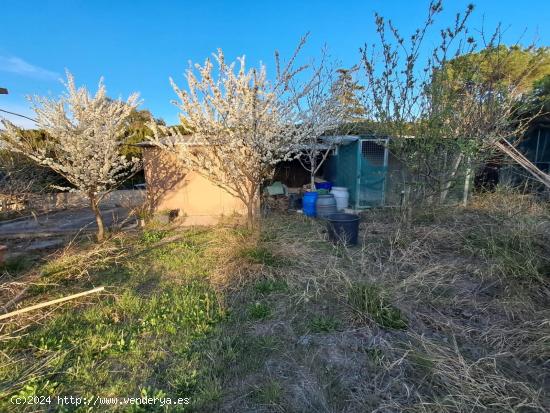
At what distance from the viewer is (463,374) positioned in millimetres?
1795

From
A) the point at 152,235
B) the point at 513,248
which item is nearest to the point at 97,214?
the point at 152,235

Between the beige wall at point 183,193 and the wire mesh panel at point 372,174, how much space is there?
352 cm

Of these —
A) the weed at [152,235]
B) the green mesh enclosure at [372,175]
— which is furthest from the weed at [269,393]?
the green mesh enclosure at [372,175]

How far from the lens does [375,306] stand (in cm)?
257

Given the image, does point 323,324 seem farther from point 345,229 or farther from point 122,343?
point 345,229

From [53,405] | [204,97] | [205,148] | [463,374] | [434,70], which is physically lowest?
[53,405]

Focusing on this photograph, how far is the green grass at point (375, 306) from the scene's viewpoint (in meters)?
2.49

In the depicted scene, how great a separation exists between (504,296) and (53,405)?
13.6 feet

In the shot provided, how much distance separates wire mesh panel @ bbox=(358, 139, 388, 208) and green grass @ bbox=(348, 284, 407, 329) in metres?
5.37

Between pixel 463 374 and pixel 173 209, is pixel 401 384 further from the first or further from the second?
pixel 173 209

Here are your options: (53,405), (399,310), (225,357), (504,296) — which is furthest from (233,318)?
(504,296)

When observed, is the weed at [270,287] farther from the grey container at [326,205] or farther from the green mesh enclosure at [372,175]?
the green mesh enclosure at [372,175]

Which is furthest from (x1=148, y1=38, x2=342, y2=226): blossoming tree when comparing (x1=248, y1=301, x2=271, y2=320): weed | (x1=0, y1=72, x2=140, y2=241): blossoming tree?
(x1=248, y1=301, x2=271, y2=320): weed

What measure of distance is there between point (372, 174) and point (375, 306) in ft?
18.7
